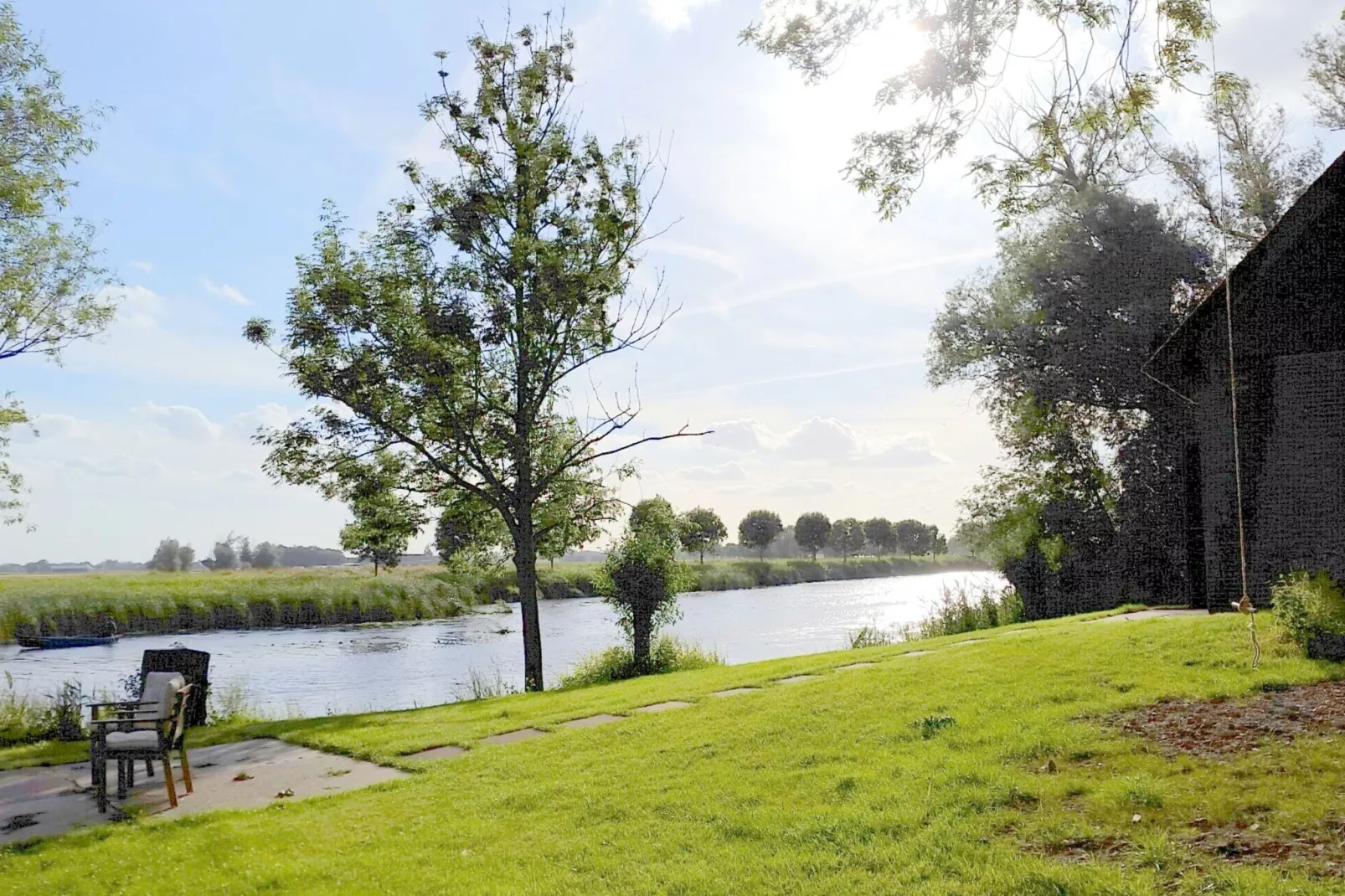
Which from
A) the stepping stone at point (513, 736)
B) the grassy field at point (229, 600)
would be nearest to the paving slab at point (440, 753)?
the stepping stone at point (513, 736)

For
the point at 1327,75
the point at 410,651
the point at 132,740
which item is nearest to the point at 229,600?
the point at 410,651

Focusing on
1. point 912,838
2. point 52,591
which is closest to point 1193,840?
point 912,838

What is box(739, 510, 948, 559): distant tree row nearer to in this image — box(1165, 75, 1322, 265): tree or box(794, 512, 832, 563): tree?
box(794, 512, 832, 563): tree

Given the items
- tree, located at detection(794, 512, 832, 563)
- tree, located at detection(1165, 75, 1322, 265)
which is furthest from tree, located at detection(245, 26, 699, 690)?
tree, located at detection(794, 512, 832, 563)

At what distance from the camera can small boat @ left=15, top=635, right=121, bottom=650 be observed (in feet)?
82.3

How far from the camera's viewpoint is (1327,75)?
72.7 ft

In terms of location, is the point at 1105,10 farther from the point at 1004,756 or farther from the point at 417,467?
the point at 417,467

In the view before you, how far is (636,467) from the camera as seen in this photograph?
17.4 metres

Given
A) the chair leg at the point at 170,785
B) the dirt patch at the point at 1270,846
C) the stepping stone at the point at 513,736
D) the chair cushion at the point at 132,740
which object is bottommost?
the stepping stone at the point at 513,736

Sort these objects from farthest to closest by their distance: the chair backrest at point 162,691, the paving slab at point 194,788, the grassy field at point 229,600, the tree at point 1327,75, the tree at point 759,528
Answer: the tree at point 759,528 < the grassy field at point 229,600 < the tree at point 1327,75 < the chair backrest at point 162,691 < the paving slab at point 194,788

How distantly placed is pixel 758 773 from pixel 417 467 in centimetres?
1108

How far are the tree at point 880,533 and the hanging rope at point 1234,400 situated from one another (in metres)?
69.7

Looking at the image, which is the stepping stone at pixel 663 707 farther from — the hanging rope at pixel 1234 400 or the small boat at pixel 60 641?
the small boat at pixel 60 641

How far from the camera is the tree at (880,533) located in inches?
3610
